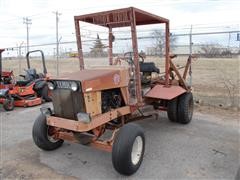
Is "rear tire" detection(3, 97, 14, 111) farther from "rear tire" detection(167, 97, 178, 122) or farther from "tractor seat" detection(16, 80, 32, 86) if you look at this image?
"rear tire" detection(167, 97, 178, 122)

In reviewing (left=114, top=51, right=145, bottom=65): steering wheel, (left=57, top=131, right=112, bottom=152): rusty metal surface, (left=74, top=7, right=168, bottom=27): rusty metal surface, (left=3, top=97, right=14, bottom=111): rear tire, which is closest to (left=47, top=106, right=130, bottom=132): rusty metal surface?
(left=57, top=131, right=112, bottom=152): rusty metal surface

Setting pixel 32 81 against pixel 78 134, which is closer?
pixel 78 134

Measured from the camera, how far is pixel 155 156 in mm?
4309

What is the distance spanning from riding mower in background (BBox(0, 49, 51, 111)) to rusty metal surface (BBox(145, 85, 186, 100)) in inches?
169

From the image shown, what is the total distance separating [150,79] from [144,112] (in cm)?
91

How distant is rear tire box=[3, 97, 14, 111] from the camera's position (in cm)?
776

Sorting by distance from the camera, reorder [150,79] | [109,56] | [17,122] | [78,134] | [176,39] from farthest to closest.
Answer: [176,39] → [17,122] → [150,79] → [109,56] → [78,134]

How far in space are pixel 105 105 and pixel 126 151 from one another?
0.90 m

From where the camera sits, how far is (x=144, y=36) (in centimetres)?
842

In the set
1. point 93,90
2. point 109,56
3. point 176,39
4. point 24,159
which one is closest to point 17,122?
point 24,159

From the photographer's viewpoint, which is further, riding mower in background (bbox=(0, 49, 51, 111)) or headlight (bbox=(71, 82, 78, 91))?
riding mower in background (bbox=(0, 49, 51, 111))

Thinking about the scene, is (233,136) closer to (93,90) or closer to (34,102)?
(93,90)

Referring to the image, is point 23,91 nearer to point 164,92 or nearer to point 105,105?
point 164,92

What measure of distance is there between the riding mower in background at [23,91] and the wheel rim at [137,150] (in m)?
5.33
